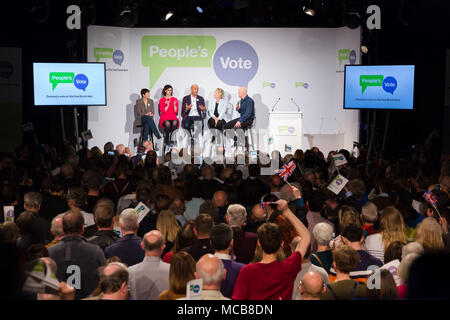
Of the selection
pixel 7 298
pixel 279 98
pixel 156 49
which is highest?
pixel 156 49

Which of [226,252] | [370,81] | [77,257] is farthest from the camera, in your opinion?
[370,81]

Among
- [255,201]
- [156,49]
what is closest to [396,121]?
[156,49]

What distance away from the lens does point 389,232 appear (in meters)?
4.29

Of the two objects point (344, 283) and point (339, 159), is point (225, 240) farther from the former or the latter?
point (339, 159)

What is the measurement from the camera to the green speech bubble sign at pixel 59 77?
1095 centimetres

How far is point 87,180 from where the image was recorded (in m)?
5.81

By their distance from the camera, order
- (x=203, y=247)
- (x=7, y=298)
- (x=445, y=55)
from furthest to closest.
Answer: (x=445, y=55) → (x=203, y=247) → (x=7, y=298)

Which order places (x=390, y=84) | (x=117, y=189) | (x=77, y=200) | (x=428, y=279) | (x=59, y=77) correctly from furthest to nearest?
(x=59, y=77)
(x=390, y=84)
(x=117, y=189)
(x=77, y=200)
(x=428, y=279)

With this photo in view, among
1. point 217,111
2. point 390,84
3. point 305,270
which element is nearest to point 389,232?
point 305,270

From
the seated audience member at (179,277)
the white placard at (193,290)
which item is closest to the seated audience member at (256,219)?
the seated audience member at (179,277)

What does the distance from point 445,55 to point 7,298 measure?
10749mm

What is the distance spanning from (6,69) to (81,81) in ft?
5.91

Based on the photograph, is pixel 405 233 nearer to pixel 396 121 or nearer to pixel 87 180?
pixel 87 180
